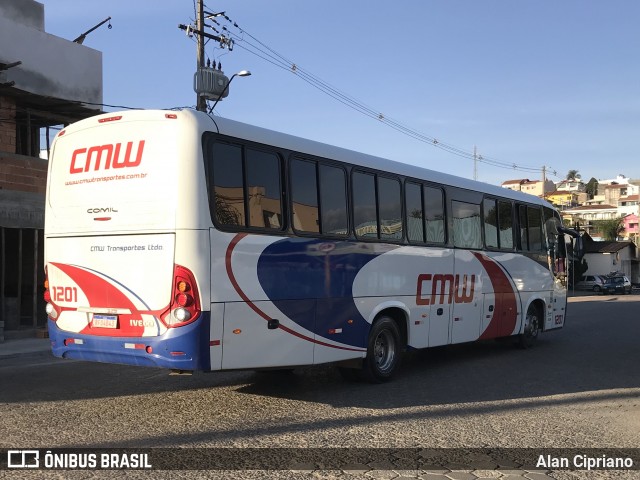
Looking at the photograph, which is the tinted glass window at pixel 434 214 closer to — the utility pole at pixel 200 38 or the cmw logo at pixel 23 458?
the cmw logo at pixel 23 458

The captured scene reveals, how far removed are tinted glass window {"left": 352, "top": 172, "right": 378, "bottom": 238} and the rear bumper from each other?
291 cm

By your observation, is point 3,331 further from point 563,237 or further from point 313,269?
point 563,237

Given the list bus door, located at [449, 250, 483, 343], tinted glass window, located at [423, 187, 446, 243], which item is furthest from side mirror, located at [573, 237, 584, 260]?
tinted glass window, located at [423, 187, 446, 243]

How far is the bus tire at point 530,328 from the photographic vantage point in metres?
12.8

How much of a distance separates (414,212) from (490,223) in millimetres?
2612

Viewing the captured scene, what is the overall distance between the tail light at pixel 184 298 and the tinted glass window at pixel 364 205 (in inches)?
111

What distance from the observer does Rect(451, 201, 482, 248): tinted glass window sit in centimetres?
1062

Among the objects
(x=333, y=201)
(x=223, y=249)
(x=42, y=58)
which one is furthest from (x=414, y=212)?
(x=42, y=58)

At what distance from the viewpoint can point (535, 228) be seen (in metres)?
13.2

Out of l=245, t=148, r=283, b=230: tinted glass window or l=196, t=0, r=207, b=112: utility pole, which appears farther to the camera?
l=196, t=0, r=207, b=112: utility pole

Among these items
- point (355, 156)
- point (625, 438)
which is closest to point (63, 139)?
point (355, 156)

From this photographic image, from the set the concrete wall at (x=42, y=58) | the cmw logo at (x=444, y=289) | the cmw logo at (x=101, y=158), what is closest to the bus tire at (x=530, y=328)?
the cmw logo at (x=444, y=289)

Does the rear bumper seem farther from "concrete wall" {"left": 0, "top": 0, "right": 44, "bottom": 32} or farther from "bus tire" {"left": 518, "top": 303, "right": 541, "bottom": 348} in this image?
"concrete wall" {"left": 0, "top": 0, "right": 44, "bottom": 32}

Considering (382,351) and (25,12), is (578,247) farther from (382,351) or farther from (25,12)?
(25,12)
